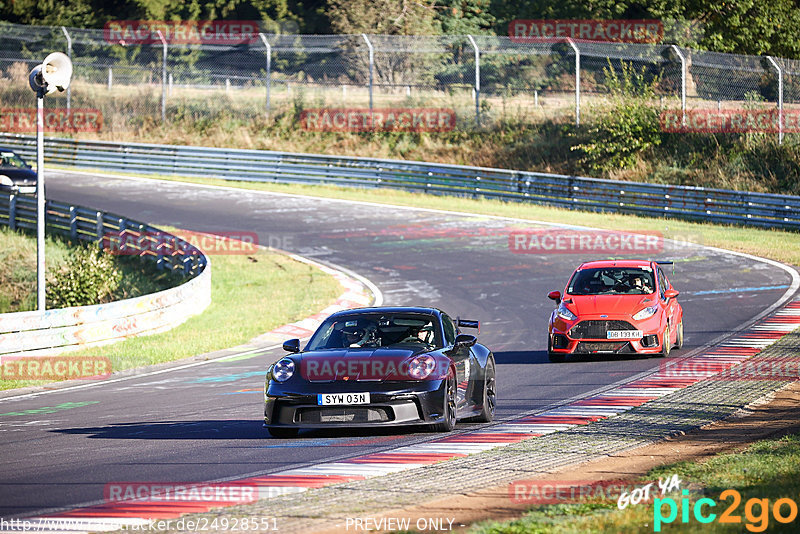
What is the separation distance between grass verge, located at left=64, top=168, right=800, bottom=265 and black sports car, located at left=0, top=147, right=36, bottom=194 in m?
7.14

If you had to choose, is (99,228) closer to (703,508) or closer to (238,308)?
(238,308)

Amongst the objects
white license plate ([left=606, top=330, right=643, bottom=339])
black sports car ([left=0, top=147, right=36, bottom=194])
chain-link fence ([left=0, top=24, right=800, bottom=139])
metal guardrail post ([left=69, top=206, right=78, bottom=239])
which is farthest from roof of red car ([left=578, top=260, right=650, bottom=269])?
black sports car ([left=0, top=147, right=36, bottom=194])

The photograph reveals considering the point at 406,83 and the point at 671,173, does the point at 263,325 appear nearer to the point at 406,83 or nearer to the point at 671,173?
the point at 671,173

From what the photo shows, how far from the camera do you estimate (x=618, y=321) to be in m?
16.1

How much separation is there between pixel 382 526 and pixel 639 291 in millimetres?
10794

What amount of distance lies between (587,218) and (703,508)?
89.0 ft

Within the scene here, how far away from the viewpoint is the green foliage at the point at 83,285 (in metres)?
24.5

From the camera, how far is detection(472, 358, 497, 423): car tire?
11.5 metres

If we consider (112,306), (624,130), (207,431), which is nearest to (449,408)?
(207,431)

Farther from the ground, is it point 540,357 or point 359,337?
point 359,337

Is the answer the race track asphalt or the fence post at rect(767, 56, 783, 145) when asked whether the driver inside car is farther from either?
the fence post at rect(767, 56, 783, 145)

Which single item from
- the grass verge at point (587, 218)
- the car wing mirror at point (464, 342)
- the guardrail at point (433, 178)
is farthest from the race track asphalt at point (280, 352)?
the guardrail at point (433, 178)

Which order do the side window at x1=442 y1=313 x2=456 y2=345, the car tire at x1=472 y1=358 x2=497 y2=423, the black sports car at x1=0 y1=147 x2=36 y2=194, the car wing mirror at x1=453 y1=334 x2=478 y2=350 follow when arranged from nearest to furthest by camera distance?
the car wing mirror at x1=453 y1=334 x2=478 y2=350
the side window at x1=442 y1=313 x2=456 y2=345
the car tire at x1=472 y1=358 x2=497 y2=423
the black sports car at x1=0 y1=147 x2=36 y2=194

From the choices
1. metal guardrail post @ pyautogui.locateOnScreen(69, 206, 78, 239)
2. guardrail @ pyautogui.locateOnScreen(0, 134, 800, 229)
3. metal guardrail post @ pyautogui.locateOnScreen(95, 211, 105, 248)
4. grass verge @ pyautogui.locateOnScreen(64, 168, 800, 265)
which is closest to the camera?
grass verge @ pyautogui.locateOnScreen(64, 168, 800, 265)
